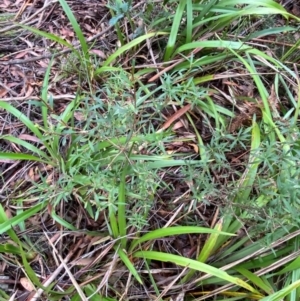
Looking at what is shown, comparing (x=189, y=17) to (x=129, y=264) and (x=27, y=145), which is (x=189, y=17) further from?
(x=129, y=264)

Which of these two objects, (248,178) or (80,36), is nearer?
(248,178)

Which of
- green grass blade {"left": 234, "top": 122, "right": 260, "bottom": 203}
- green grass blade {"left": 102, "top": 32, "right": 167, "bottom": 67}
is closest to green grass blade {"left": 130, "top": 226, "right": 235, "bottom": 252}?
green grass blade {"left": 234, "top": 122, "right": 260, "bottom": 203}

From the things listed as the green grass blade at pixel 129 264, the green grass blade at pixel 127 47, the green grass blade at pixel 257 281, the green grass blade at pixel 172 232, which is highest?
the green grass blade at pixel 127 47

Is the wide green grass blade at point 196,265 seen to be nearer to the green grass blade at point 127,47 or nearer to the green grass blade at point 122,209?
the green grass blade at point 122,209

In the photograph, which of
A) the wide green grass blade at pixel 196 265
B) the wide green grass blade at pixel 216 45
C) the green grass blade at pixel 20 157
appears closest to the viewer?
the wide green grass blade at pixel 196 265

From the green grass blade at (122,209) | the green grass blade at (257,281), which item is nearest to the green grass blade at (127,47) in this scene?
the green grass blade at (122,209)

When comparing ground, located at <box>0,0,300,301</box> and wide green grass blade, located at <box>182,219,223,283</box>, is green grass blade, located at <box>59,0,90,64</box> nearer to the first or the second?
ground, located at <box>0,0,300,301</box>

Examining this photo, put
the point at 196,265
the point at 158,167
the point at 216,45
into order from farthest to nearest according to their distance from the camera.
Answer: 1. the point at 216,45
2. the point at 158,167
3. the point at 196,265

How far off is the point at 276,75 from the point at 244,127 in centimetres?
25

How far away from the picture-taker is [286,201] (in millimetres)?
1129

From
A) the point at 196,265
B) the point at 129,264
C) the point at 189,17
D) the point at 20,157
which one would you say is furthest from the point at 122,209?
the point at 189,17

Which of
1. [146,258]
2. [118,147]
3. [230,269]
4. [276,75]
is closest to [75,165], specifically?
[118,147]

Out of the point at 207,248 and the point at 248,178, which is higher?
the point at 248,178

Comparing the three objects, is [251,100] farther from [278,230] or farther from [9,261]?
[9,261]
